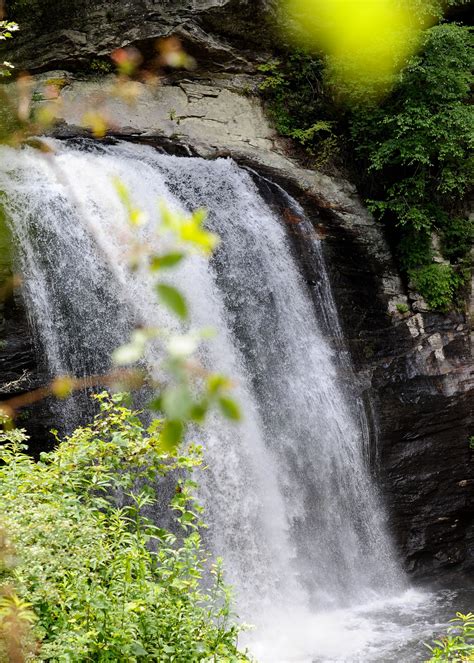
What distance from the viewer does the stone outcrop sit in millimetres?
9812

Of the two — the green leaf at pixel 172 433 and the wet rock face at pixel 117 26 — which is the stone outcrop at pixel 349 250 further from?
the green leaf at pixel 172 433

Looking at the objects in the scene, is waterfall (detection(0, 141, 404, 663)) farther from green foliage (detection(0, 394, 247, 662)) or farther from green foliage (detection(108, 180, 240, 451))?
green foliage (detection(108, 180, 240, 451))

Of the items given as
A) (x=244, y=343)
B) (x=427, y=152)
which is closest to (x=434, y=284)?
(x=427, y=152)

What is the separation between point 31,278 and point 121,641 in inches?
212

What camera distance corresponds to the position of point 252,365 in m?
8.75

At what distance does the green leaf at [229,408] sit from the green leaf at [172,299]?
14cm

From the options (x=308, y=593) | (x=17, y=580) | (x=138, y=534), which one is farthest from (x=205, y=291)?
(x=17, y=580)

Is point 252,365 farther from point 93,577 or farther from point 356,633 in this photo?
point 93,577

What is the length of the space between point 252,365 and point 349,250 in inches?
117

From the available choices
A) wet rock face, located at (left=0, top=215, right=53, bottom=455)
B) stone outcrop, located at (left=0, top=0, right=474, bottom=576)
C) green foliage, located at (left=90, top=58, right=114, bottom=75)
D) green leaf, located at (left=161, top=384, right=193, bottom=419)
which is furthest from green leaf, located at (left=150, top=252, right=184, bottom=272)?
green foliage, located at (left=90, top=58, right=114, bottom=75)

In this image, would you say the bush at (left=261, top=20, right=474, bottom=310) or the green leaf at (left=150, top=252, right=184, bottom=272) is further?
the bush at (left=261, top=20, right=474, bottom=310)

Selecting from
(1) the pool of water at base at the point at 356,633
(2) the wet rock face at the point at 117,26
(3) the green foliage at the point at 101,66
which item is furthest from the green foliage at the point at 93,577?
(2) the wet rock face at the point at 117,26

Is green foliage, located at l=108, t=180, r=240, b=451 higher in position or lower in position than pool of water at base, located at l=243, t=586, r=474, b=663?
higher

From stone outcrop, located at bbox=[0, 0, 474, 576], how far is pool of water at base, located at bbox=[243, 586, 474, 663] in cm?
129
